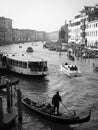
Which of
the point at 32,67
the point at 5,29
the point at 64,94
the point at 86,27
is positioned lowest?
the point at 64,94

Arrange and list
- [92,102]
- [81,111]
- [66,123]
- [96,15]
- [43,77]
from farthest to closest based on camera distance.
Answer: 1. [96,15]
2. [43,77]
3. [92,102]
4. [81,111]
5. [66,123]

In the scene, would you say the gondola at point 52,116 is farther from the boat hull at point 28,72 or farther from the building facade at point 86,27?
the building facade at point 86,27

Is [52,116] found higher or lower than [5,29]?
lower

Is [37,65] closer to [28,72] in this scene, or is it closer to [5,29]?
[28,72]

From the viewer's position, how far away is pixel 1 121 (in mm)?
15227

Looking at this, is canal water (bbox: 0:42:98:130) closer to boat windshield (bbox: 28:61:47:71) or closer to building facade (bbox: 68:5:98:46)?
boat windshield (bbox: 28:61:47:71)

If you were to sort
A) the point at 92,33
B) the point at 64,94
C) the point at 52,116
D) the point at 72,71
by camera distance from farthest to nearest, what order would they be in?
the point at 92,33
the point at 72,71
the point at 64,94
the point at 52,116

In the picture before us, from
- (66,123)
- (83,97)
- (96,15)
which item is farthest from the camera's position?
(96,15)

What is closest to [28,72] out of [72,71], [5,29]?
[72,71]

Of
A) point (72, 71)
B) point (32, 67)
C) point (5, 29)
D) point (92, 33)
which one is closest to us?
point (32, 67)

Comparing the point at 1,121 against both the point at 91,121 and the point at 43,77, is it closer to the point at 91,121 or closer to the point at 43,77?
the point at 91,121

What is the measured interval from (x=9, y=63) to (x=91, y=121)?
21.4 m

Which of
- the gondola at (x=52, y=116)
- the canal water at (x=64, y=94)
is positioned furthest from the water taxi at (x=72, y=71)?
the gondola at (x=52, y=116)

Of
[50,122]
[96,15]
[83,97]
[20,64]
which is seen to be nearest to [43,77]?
[20,64]
